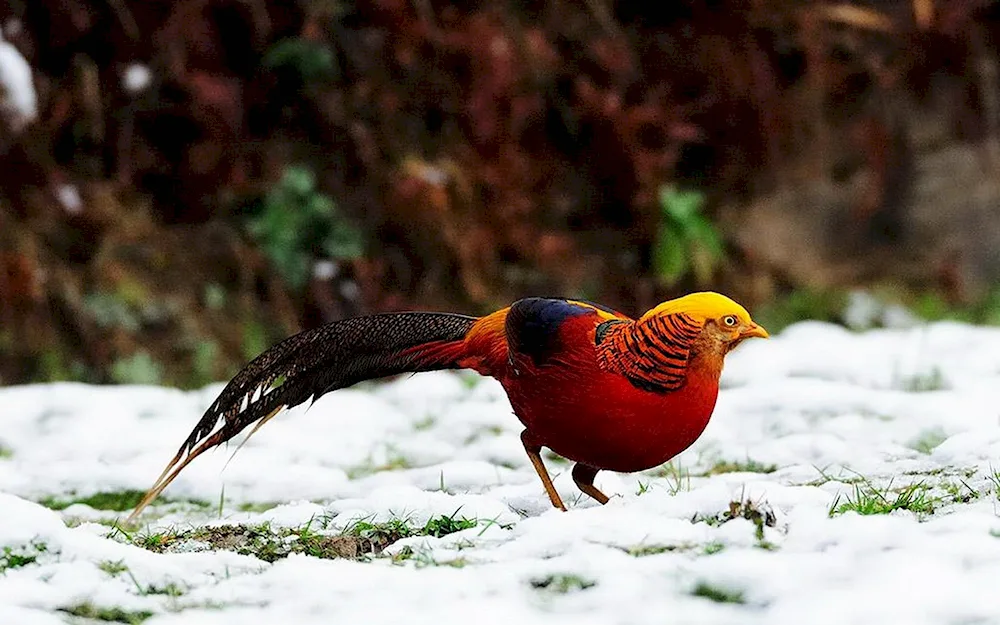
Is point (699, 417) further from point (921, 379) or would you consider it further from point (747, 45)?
point (747, 45)

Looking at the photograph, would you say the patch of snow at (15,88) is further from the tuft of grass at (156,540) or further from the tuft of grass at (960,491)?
the tuft of grass at (960,491)

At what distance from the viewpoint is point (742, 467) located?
173 inches

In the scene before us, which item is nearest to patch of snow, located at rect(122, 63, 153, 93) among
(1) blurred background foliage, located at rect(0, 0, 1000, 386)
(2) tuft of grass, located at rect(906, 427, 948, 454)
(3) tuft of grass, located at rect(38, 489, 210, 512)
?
(1) blurred background foliage, located at rect(0, 0, 1000, 386)

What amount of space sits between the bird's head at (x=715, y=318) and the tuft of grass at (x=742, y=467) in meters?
1.01

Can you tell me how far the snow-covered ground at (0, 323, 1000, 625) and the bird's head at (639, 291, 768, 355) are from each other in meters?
0.37

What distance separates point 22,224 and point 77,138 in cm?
56

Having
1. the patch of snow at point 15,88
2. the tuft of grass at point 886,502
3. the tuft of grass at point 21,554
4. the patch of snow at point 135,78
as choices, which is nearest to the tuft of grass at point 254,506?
the tuft of grass at point 21,554

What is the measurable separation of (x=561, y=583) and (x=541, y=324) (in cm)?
97

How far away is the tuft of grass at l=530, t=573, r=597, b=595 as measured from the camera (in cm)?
268

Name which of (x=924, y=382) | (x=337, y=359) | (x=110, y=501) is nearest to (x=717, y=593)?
(x=337, y=359)

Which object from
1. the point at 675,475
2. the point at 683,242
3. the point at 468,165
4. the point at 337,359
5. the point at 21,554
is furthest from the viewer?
the point at 683,242

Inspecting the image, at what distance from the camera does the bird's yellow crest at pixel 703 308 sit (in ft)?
11.1

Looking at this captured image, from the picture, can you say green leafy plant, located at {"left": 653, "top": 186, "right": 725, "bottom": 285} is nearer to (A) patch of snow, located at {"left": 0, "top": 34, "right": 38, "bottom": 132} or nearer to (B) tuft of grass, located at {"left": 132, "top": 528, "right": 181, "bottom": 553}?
(A) patch of snow, located at {"left": 0, "top": 34, "right": 38, "bottom": 132}

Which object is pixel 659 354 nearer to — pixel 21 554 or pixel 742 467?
pixel 742 467
